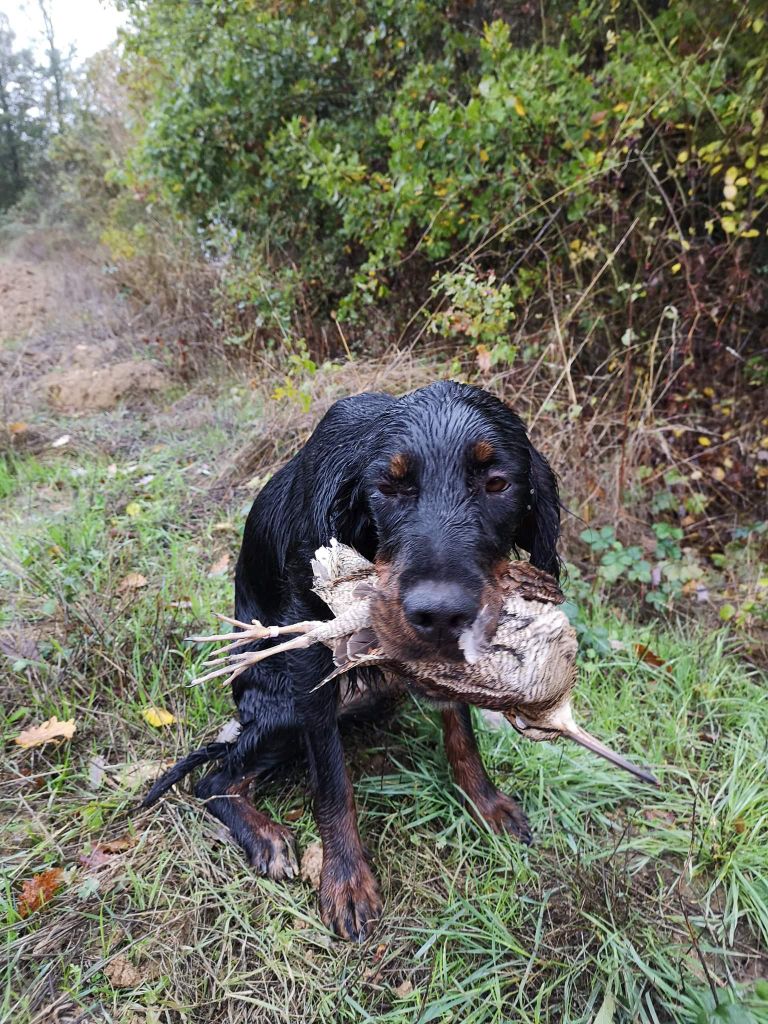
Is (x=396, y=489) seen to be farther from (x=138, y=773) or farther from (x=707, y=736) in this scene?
(x=707, y=736)

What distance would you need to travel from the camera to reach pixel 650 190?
3.67 meters

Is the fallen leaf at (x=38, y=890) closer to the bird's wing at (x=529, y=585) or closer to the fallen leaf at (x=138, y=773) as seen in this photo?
the fallen leaf at (x=138, y=773)

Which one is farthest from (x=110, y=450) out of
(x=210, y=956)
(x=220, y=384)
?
(x=210, y=956)

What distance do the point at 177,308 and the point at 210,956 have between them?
6813 millimetres

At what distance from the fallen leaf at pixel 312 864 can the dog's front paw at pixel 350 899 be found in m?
0.09

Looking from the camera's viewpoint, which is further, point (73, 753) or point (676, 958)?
point (73, 753)

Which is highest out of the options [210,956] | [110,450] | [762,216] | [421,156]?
[421,156]

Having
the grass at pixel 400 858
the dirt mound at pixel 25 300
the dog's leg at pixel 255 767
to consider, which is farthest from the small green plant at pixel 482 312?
the dirt mound at pixel 25 300

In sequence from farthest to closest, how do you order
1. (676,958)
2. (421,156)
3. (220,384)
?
(220,384) → (421,156) → (676,958)

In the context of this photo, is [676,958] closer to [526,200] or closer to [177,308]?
[526,200]

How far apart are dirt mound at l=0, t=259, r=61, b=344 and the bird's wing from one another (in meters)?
9.01

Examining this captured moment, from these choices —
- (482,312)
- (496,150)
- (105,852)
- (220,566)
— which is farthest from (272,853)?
(496,150)

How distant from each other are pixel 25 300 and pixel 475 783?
1121 centimetres

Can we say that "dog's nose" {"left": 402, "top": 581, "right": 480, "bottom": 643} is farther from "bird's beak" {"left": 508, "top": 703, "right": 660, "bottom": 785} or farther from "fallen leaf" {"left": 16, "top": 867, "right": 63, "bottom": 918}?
"fallen leaf" {"left": 16, "top": 867, "right": 63, "bottom": 918}
